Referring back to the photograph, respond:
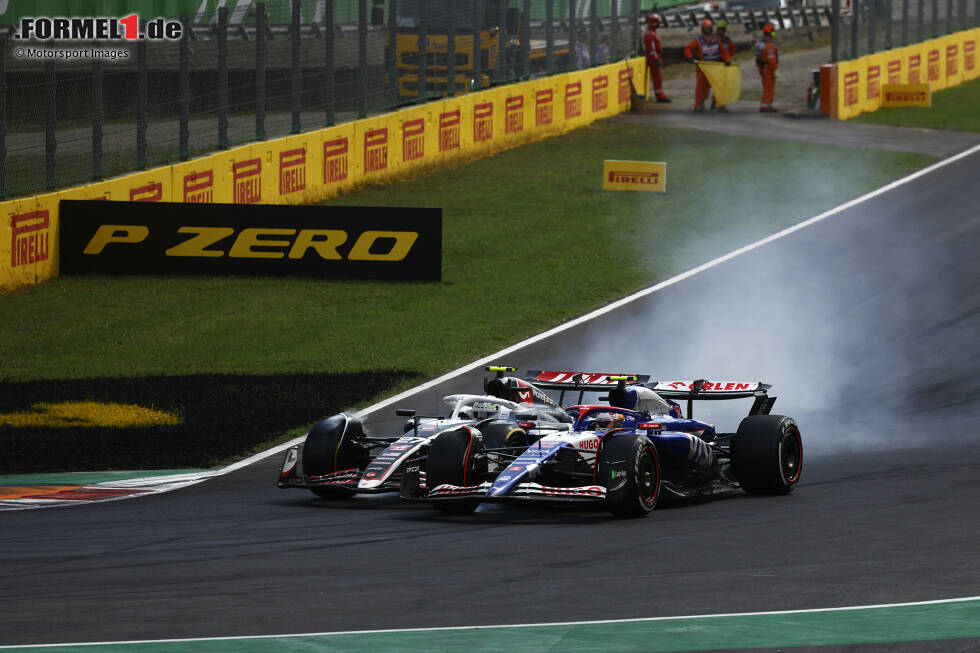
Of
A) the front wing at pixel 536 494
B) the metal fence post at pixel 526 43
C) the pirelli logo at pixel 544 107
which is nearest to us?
the front wing at pixel 536 494

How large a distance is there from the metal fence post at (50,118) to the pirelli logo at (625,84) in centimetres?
1984

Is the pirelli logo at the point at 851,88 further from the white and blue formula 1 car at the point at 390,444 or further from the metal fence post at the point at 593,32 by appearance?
the white and blue formula 1 car at the point at 390,444

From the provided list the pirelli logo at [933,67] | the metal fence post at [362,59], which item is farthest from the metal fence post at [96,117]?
the pirelli logo at [933,67]

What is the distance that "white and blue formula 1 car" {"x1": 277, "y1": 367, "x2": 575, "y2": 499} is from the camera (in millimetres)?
11211

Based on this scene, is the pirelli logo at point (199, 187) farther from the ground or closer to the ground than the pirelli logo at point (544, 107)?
closer to the ground

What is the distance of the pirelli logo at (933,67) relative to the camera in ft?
139

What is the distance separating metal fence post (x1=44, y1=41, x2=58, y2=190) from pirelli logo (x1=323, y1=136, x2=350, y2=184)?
6.93 m

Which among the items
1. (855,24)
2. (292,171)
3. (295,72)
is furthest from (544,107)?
(292,171)

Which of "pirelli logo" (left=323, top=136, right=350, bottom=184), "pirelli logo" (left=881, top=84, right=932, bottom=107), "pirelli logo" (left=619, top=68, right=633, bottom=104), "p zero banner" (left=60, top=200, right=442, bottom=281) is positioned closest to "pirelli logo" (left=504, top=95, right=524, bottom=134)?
"pirelli logo" (left=619, top=68, right=633, bottom=104)

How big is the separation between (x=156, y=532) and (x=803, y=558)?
167 inches

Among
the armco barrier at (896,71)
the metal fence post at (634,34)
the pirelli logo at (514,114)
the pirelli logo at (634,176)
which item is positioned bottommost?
the pirelli logo at (634,176)

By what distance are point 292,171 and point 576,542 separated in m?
17.7

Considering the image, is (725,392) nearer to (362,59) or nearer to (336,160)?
(336,160)

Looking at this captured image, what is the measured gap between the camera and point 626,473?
10328 millimetres
